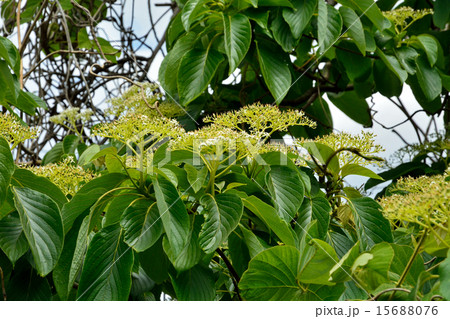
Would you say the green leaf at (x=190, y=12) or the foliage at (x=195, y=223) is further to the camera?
the green leaf at (x=190, y=12)

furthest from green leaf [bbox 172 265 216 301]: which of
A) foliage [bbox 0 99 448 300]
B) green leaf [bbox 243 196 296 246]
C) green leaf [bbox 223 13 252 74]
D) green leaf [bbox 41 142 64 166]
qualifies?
green leaf [bbox 41 142 64 166]

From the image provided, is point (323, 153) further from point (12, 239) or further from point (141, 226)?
point (12, 239)

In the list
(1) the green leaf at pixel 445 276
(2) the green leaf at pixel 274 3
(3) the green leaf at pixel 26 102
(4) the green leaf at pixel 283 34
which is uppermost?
(2) the green leaf at pixel 274 3

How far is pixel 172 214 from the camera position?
731 millimetres

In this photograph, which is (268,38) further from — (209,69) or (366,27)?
(366,27)

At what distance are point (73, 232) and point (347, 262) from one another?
17.5 inches

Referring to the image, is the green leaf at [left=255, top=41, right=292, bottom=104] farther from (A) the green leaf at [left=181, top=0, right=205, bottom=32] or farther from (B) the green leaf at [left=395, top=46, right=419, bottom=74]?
(B) the green leaf at [left=395, top=46, right=419, bottom=74]

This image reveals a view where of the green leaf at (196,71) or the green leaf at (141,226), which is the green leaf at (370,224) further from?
the green leaf at (196,71)

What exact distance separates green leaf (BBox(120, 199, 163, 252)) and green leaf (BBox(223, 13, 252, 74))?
0.44 metres

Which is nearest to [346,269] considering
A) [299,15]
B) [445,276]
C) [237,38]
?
[445,276]

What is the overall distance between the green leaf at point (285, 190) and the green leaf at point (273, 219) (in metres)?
0.05

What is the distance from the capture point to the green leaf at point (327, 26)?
1203mm

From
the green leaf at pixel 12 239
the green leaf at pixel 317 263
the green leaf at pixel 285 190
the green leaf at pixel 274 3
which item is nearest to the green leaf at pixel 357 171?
the green leaf at pixel 285 190

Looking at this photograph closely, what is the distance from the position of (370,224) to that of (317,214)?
9cm
